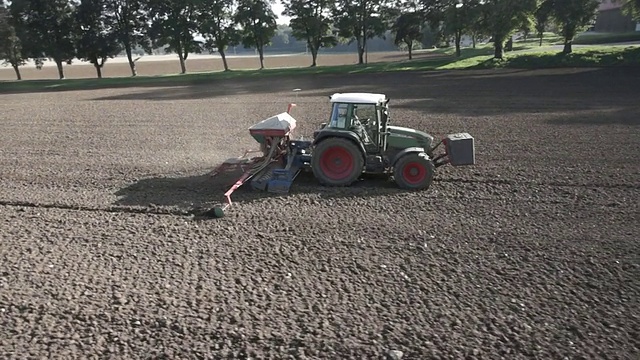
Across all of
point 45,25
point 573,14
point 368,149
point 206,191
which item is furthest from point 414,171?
point 45,25

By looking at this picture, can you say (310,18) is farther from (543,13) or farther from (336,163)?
(336,163)

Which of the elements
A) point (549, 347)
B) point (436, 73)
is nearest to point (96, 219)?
point (549, 347)

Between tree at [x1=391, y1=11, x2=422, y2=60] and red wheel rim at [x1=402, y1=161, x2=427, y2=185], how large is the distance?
1606 inches

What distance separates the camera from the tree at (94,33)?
4812 centimetres

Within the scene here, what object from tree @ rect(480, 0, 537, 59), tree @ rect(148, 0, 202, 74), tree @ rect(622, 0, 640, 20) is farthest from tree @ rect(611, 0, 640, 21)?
tree @ rect(148, 0, 202, 74)

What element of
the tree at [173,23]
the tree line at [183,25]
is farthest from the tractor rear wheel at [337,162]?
the tree at [173,23]

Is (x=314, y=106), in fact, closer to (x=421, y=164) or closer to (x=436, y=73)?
(x=421, y=164)

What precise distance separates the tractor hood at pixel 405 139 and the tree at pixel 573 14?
3126 cm

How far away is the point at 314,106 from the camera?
2167 centimetres

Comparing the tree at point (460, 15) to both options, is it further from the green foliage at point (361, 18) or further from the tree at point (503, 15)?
the green foliage at point (361, 18)

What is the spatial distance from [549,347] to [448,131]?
36.4 ft

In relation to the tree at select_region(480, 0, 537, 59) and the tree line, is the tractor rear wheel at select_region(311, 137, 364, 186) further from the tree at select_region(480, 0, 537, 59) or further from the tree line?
the tree line

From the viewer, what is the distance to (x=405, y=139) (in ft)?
31.7

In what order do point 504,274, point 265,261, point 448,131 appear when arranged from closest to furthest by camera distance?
point 504,274 < point 265,261 < point 448,131
